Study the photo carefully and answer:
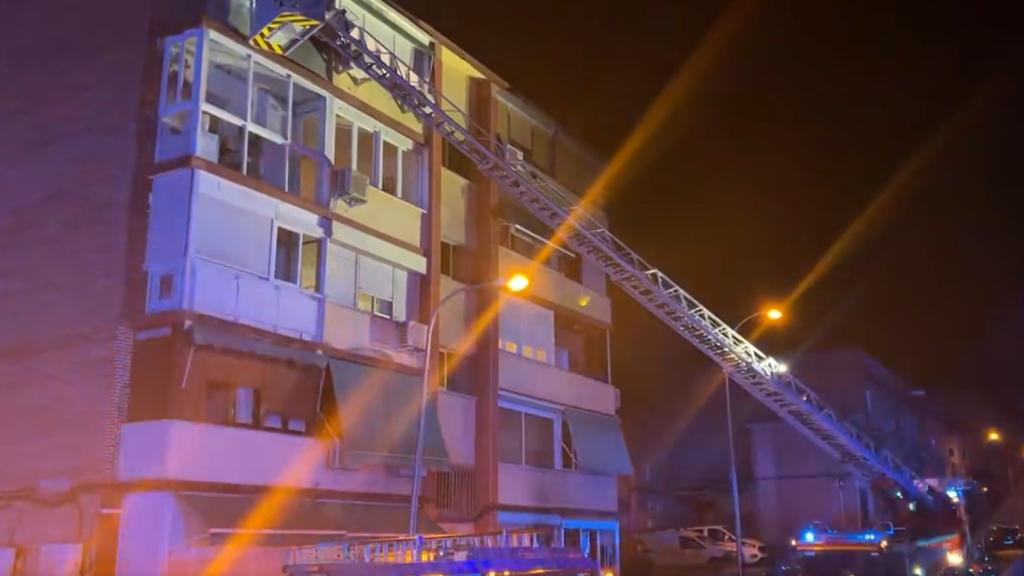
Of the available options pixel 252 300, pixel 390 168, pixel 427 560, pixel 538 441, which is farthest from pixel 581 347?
pixel 427 560

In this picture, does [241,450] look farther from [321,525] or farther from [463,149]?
[463,149]

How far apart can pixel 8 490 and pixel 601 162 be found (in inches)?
900

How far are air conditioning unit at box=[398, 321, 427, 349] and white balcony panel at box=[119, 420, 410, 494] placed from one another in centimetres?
331

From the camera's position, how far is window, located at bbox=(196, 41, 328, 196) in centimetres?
2025

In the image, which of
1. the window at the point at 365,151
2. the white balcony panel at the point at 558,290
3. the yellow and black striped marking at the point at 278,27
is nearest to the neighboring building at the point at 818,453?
the white balcony panel at the point at 558,290

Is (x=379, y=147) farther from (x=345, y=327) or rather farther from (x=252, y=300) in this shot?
(x=252, y=300)

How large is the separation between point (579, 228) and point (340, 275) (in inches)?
303

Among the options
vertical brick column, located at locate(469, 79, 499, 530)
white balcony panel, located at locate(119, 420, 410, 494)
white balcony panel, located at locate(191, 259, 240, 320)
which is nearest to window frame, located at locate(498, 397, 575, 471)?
vertical brick column, located at locate(469, 79, 499, 530)

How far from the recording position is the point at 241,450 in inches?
750

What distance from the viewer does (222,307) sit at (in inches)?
747

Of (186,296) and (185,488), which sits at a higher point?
(186,296)

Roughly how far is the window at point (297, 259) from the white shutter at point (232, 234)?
43 cm

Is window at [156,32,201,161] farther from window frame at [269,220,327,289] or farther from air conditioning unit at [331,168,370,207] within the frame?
air conditioning unit at [331,168,370,207]

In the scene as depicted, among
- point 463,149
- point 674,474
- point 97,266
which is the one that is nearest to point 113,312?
point 97,266
